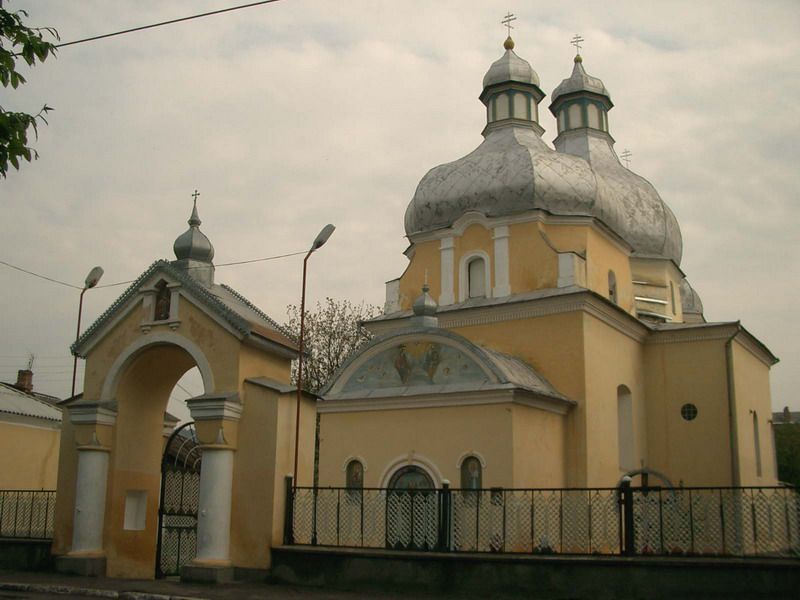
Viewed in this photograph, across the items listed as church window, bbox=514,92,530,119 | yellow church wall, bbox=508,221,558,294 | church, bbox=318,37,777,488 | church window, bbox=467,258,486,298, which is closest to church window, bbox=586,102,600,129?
church, bbox=318,37,777,488

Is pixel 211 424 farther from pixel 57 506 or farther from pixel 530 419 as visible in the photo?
pixel 530 419

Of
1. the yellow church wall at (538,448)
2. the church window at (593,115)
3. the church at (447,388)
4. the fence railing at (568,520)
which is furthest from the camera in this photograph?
the church window at (593,115)

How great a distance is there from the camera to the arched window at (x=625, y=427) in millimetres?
21078

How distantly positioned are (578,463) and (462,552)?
24.7 ft

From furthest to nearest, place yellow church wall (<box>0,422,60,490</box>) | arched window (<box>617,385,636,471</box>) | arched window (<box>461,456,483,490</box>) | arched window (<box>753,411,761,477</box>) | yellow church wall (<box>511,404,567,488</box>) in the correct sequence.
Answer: arched window (<box>753,411,761,477</box>) → yellow church wall (<box>0,422,60,490</box>) → arched window (<box>617,385,636,471</box>) → arched window (<box>461,456,483,490</box>) → yellow church wall (<box>511,404,567,488</box>)

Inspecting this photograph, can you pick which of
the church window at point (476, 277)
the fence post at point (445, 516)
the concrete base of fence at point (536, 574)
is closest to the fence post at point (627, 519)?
the concrete base of fence at point (536, 574)

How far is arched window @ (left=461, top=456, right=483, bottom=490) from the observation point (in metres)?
17.1

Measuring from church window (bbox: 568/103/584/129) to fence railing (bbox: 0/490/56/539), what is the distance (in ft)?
68.5

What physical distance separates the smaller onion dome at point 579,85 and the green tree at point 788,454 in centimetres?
2107

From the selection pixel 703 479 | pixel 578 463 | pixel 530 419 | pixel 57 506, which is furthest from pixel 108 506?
pixel 703 479

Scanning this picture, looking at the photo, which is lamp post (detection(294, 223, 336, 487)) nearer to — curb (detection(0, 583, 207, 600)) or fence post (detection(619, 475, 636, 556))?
curb (detection(0, 583, 207, 600))

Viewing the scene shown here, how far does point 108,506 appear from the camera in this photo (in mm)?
14438

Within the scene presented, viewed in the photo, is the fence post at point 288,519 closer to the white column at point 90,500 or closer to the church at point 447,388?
the church at point 447,388

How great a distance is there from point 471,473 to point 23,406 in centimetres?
1246
